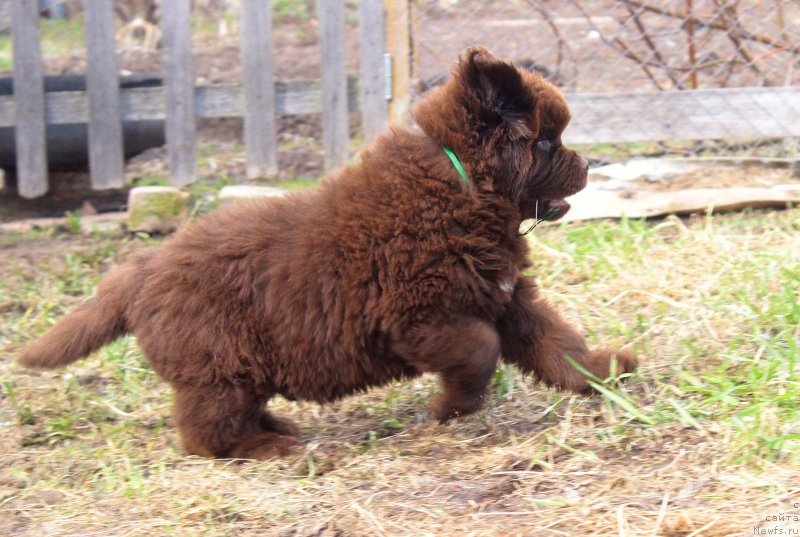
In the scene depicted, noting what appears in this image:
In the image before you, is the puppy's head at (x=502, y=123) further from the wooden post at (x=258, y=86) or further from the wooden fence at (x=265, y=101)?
the wooden post at (x=258, y=86)

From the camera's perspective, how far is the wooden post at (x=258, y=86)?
21.2 ft

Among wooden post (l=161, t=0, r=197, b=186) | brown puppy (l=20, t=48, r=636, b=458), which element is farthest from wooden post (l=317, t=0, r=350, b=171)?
brown puppy (l=20, t=48, r=636, b=458)

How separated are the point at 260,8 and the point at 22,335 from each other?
2.82m

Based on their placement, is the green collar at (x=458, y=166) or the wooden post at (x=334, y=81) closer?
the green collar at (x=458, y=166)

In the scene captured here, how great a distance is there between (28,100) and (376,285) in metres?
4.11

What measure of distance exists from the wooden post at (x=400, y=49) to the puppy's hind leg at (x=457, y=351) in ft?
10.7

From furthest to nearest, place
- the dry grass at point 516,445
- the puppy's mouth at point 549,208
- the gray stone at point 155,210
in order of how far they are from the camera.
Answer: the gray stone at point 155,210, the puppy's mouth at point 549,208, the dry grass at point 516,445

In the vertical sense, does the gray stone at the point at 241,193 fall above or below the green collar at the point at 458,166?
below

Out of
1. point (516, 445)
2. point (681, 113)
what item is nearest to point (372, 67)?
point (681, 113)

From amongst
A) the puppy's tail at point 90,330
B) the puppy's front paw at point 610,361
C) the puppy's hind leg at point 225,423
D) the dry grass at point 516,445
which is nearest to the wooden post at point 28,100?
the dry grass at point 516,445

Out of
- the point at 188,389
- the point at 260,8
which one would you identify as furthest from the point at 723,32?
the point at 188,389

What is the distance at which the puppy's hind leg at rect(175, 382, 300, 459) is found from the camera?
3557 millimetres

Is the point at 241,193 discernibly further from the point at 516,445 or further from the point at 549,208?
the point at 516,445

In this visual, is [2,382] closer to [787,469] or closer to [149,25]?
[787,469]
